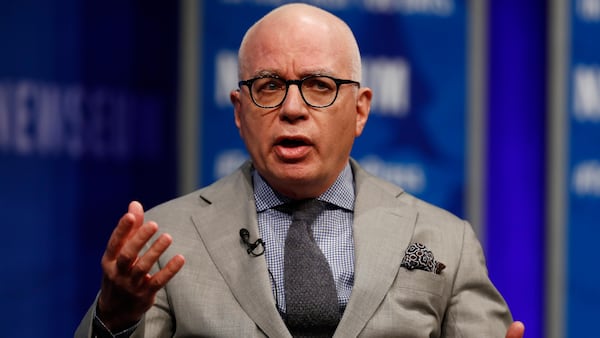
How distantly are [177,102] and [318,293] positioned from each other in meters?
1.56

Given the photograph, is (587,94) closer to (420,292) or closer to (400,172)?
(400,172)

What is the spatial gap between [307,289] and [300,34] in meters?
0.62

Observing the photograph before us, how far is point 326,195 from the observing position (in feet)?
7.66

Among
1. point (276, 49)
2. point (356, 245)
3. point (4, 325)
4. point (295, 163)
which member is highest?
point (276, 49)

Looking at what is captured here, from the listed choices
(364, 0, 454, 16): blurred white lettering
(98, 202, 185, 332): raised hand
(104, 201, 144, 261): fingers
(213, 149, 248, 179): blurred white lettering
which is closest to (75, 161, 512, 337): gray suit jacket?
(98, 202, 185, 332): raised hand

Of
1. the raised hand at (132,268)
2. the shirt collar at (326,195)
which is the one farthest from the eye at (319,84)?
the raised hand at (132,268)

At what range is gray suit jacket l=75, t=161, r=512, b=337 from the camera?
2.08 m

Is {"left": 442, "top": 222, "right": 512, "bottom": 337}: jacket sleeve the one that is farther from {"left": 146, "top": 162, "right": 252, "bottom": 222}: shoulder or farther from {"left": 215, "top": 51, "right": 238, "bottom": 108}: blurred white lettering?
{"left": 215, "top": 51, "right": 238, "bottom": 108}: blurred white lettering

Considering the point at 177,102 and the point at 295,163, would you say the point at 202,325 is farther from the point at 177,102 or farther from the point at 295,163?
the point at 177,102

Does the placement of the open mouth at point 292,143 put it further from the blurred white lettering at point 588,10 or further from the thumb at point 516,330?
the blurred white lettering at point 588,10

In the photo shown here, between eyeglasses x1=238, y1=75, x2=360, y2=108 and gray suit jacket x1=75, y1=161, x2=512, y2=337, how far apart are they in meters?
0.24

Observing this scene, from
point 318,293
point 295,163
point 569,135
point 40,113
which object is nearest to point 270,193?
point 295,163

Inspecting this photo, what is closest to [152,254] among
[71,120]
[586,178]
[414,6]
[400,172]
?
[71,120]

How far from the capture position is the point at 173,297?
2.11 meters
